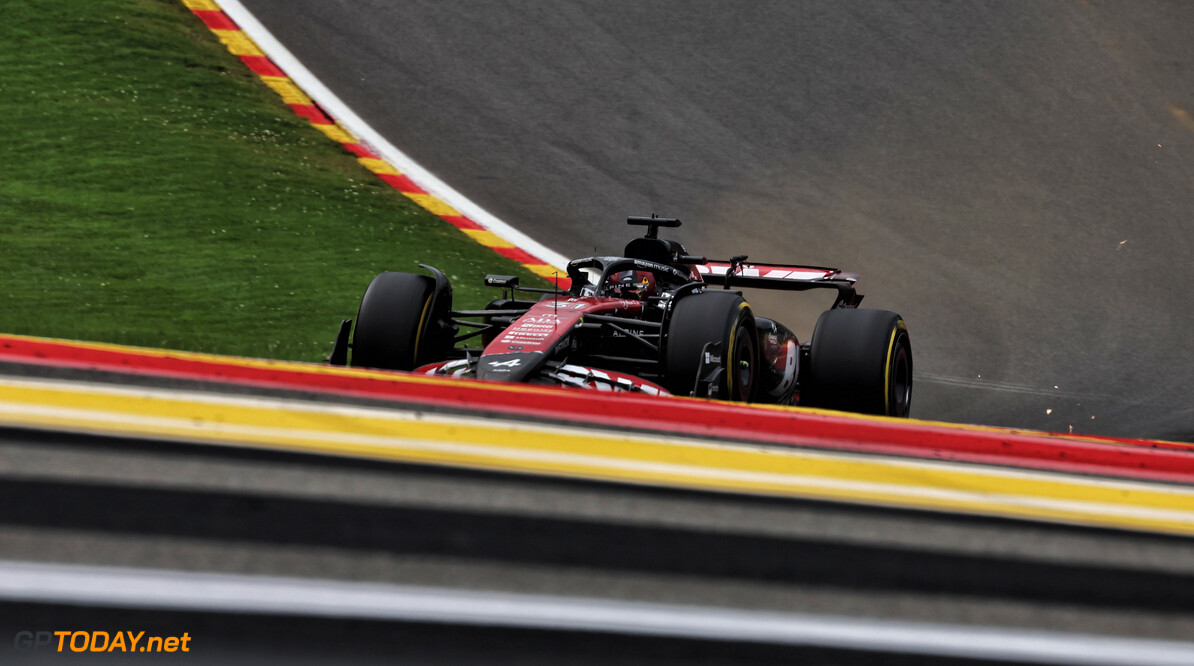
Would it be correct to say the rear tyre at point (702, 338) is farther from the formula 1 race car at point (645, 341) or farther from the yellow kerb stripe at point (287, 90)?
the yellow kerb stripe at point (287, 90)

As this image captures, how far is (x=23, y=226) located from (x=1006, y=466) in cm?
750

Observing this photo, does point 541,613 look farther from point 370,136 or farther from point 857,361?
point 370,136

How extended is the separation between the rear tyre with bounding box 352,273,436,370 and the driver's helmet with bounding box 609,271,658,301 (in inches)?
46.0

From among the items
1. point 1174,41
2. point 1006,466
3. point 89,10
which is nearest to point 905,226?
point 1174,41

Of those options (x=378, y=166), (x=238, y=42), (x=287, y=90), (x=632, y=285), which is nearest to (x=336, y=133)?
(x=378, y=166)

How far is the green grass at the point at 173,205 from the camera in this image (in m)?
6.70

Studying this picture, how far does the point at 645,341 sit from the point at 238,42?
8200mm

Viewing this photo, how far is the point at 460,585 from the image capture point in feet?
4.79

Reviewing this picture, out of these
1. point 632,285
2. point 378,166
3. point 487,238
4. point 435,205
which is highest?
point 378,166

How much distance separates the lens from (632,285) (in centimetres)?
638

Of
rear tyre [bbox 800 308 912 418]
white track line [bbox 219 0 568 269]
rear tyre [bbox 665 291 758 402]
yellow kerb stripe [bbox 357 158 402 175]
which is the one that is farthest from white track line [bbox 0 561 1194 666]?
yellow kerb stripe [bbox 357 158 402 175]

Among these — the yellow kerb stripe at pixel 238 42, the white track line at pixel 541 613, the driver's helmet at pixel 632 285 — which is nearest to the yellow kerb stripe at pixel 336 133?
the yellow kerb stripe at pixel 238 42

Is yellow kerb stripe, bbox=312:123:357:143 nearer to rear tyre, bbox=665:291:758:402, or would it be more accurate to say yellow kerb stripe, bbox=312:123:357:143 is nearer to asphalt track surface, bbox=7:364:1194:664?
rear tyre, bbox=665:291:758:402

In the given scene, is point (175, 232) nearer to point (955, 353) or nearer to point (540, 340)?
point (540, 340)
